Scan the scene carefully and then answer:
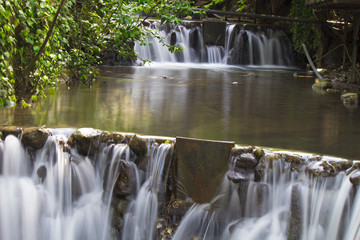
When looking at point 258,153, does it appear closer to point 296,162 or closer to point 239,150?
point 239,150

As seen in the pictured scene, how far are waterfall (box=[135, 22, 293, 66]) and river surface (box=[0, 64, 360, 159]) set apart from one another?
7247 mm

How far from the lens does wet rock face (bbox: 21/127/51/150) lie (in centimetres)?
543

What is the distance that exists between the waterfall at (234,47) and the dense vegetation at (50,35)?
8642 mm

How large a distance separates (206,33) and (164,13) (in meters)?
10.2

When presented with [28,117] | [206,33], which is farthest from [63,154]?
[206,33]

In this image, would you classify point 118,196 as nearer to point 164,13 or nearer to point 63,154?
point 63,154

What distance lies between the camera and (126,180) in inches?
209

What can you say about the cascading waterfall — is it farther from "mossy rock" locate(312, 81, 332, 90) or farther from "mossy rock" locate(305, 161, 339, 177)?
"mossy rock" locate(312, 81, 332, 90)

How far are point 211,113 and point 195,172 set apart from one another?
237cm

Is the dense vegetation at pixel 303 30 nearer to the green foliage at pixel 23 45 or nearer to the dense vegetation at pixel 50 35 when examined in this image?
the dense vegetation at pixel 50 35

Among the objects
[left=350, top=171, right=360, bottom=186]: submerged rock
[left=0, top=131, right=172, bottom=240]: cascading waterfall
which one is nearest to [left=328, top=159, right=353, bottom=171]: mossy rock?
[left=350, top=171, right=360, bottom=186]: submerged rock

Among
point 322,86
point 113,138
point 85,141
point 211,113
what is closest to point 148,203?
point 113,138

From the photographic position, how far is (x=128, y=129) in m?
6.07

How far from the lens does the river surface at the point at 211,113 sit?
5926 millimetres
